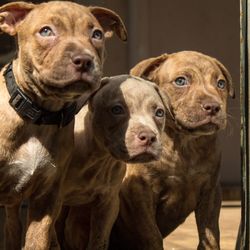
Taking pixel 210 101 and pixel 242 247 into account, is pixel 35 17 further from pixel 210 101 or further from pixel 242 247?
pixel 242 247

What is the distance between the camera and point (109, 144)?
201 inches

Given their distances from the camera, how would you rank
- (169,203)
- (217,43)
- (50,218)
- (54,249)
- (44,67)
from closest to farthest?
(44,67)
(50,218)
(54,249)
(169,203)
(217,43)

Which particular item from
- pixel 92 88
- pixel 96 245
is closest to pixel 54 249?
pixel 96 245

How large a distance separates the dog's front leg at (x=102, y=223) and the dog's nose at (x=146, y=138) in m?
0.74

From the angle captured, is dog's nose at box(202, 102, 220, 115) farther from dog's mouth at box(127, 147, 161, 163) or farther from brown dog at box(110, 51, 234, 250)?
dog's mouth at box(127, 147, 161, 163)

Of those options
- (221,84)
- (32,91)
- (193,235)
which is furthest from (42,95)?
(193,235)

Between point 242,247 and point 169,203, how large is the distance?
0.63 m

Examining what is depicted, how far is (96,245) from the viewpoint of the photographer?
5512 mm

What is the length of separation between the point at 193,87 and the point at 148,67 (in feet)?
1.43

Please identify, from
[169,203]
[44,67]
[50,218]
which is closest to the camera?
[44,67]

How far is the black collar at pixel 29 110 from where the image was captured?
4707mm

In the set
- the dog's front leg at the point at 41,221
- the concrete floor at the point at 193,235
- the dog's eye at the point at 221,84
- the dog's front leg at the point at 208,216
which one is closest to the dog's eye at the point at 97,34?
the dog's front leg at the point at 41,221

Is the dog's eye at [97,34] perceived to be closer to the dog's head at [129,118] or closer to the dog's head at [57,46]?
the dog's head at [57,46]

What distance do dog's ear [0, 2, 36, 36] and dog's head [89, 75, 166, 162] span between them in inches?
29.6
